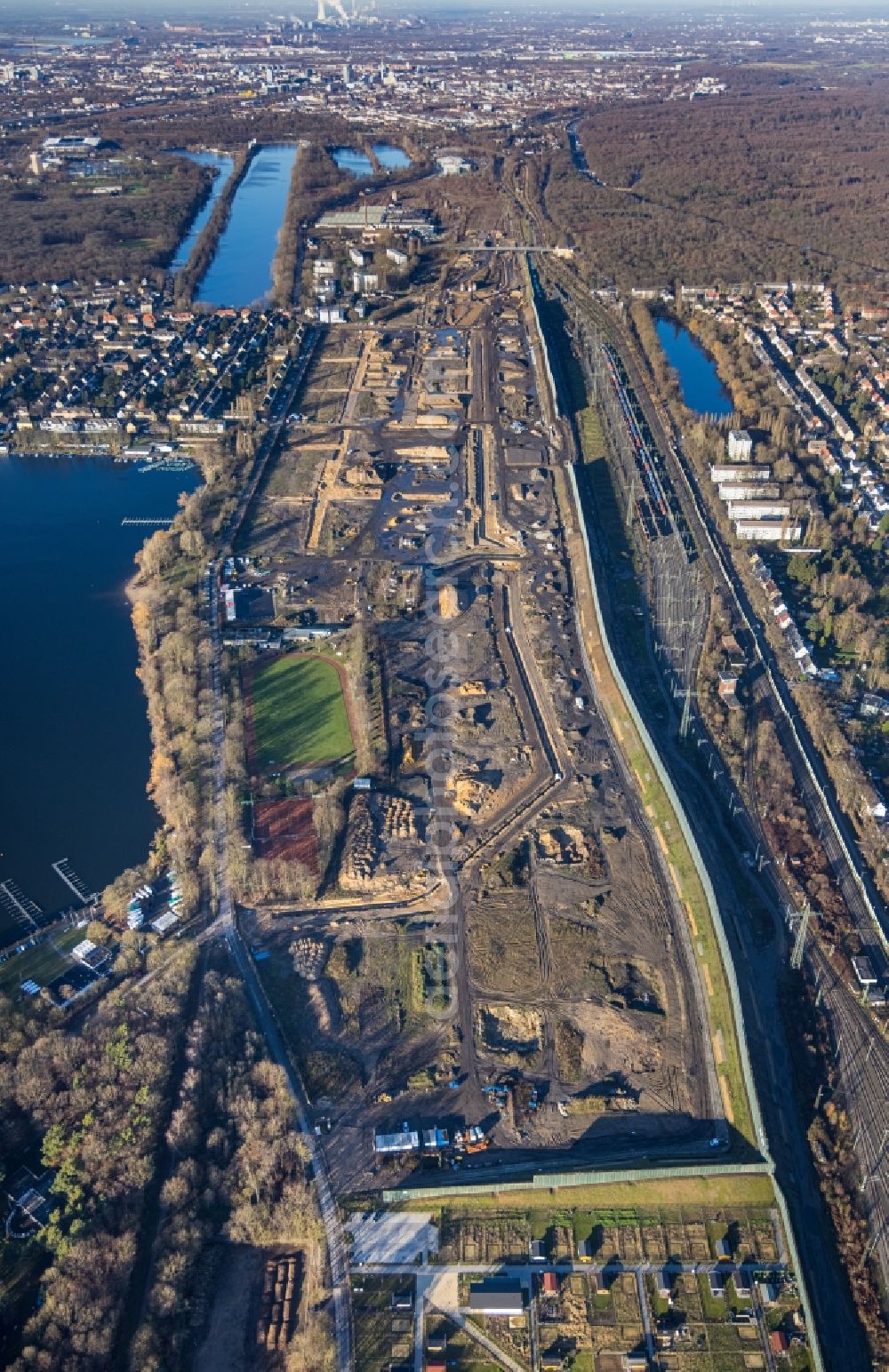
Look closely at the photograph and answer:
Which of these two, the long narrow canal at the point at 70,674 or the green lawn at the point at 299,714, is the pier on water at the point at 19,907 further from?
the green lawn at the point at 299,714

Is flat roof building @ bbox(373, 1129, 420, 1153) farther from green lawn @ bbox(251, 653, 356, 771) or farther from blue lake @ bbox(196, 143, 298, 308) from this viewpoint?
blue lake @ bbox(196, 143, 298, 308)

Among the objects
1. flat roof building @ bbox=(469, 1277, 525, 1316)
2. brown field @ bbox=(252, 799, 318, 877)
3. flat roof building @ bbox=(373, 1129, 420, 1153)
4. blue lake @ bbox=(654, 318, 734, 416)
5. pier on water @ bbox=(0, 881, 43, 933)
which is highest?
blue lake @ bbox=(654, 318, 734, 416)

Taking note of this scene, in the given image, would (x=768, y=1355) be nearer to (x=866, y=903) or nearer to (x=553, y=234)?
(x=866, y=903)

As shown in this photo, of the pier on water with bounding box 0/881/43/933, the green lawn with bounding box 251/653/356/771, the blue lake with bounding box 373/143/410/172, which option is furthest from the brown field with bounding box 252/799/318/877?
the blue lake with bounding box 373/143/410/172

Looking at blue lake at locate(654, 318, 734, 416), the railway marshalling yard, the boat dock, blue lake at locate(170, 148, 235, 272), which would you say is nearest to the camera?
the railway marshalling yard

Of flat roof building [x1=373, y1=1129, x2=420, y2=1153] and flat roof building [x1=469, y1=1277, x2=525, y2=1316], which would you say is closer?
flat roof building [x1=469, y1=1277, x2=525, y2=1316]

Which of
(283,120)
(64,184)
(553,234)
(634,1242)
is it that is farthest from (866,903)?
(283,120)
